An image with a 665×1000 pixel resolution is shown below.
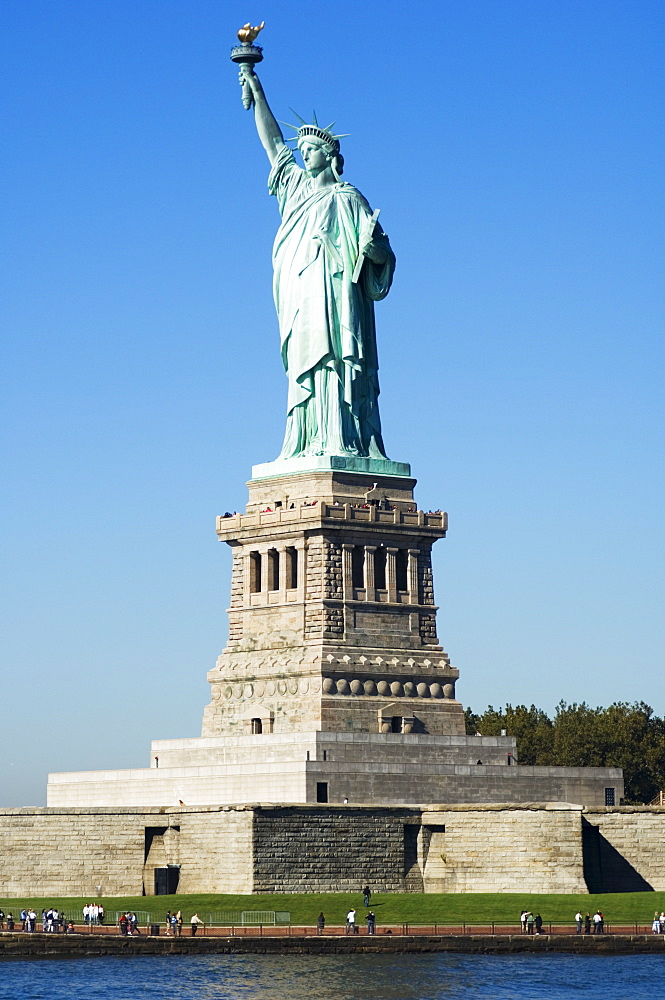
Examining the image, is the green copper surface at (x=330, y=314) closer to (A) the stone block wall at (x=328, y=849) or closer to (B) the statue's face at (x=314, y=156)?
(B) the statue's face at (x=314, y=156)

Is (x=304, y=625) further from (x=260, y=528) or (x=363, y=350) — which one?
(x=363, y=350)

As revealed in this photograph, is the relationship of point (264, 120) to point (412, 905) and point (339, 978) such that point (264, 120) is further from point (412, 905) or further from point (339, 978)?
point (339, 978)

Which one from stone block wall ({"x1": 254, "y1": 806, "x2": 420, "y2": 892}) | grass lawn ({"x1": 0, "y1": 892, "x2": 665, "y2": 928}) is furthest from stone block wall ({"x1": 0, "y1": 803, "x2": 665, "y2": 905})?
grass lawn ({"x1": 0, "y1": 892, "x2": 665, "y2": 928})

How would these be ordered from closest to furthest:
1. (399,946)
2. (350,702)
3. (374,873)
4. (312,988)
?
1. (312,988)
2. (399,946)
3. (374,873)
4. (350,702)

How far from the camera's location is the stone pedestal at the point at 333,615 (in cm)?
A: 8231

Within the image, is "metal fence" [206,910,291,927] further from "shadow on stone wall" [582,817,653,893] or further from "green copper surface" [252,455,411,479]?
"green copper surface" [252,455,411,479]

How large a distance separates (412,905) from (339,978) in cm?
826

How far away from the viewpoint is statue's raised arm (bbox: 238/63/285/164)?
88.2 m

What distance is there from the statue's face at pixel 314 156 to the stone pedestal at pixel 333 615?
1082cm

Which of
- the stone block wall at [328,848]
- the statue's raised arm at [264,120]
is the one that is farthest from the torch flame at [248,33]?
the stone block wall at [328,848]

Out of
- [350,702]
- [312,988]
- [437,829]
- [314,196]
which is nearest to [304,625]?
[350,702]

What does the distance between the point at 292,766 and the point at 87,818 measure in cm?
653

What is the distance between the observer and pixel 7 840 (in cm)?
7694

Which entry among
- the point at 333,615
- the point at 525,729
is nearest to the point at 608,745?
the point at 525,729
